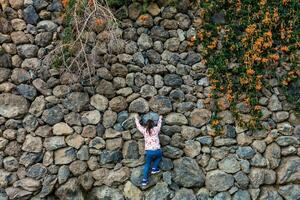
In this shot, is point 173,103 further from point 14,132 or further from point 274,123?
point 14,132

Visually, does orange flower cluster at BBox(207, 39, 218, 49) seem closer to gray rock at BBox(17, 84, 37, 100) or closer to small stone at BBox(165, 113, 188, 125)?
small stone at BBox(165, 113, 188, 125)

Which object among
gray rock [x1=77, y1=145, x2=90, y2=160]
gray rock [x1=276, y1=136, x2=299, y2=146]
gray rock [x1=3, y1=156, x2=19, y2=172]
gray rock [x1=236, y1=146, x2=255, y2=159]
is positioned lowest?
gray rock [x1=3, y1=156, x2=19, y2=172]

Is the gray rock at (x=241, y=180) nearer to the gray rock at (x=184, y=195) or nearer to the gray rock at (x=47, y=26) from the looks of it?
the gray rock at (x=184, y=195)

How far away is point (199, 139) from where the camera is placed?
6391 mm

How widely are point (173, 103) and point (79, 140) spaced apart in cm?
149

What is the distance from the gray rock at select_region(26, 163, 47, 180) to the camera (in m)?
6.14

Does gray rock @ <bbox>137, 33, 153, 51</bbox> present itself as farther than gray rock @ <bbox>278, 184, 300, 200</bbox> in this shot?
Yes

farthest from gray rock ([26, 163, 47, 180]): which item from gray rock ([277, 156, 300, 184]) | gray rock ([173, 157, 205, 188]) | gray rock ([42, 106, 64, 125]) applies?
gray rock ([277, 156, 300, 184])

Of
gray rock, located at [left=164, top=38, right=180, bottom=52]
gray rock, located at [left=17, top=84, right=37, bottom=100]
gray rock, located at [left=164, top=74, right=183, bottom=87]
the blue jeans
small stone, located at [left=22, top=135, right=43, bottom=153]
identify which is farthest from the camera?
gray rock, located at [left=164, top=38, right=180, bottom=52]

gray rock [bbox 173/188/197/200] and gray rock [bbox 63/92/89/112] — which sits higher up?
gray rock [bbox 63/92/89/112]

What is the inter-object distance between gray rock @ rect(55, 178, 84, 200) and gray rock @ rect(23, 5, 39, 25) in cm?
242

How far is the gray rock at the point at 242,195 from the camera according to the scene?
20.4 feet

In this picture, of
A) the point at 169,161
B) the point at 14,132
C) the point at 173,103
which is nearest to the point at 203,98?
the point at 173,103

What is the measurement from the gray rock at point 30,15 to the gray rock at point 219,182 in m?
3.48
